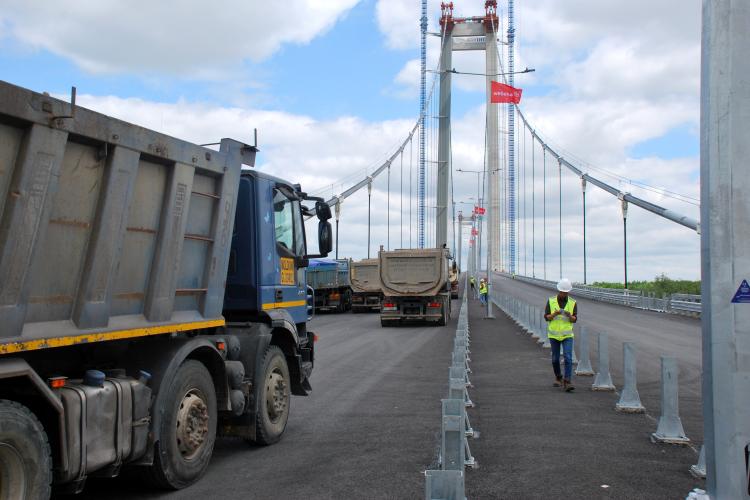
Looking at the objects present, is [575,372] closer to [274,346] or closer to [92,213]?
[274,346]

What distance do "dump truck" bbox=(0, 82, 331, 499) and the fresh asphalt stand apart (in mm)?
493

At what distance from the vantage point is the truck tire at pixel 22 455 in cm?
379

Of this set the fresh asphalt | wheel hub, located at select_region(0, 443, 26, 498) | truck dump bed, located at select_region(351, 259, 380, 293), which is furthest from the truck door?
truck dump bed, located at select_region(351, 259, 380, 293)

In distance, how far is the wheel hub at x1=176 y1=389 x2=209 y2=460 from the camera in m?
5.68

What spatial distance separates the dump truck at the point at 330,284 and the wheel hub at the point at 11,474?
106 feet

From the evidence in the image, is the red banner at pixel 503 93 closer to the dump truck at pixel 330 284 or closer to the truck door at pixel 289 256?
the dump truck at pixel 330 284

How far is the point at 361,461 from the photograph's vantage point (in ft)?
21.5

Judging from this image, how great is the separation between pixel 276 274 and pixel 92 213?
3.09 meters

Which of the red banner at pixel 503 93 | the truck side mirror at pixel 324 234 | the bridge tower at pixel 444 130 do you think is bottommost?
the truck side mirror at pixel 324 234

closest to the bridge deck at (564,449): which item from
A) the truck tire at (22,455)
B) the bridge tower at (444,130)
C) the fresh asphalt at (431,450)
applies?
the fresh asphalt at (431,450)

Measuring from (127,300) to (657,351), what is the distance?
49.4ft

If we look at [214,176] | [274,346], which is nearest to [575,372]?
[274,346]

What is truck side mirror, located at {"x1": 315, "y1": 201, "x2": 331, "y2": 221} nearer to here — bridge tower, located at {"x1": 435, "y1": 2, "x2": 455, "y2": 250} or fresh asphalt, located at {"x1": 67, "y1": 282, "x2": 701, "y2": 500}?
fresh asphalt, located at {"x1": 67, "y1": 282, "x2": 701, "y2": 500}

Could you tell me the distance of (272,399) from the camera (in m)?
7.32
